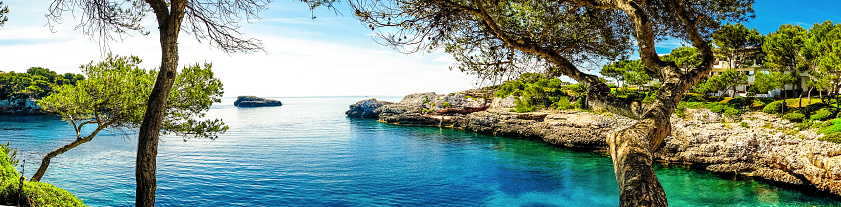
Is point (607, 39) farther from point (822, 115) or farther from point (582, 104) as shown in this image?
point (582, 104)

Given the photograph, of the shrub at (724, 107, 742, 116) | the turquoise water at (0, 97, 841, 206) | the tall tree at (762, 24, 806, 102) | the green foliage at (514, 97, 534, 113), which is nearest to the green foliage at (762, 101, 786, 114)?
the shrub at (724, 107, 742, 116)

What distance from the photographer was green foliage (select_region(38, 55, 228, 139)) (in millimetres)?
13641

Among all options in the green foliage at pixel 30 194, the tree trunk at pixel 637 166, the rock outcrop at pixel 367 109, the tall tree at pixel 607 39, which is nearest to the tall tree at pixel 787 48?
the tall tree at pixel 607 39

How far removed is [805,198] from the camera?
18.5 metres

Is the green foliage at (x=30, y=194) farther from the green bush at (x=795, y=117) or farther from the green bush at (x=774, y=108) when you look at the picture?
the green bush at (x=774, y=108)

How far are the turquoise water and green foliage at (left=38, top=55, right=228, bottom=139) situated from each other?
220 inches

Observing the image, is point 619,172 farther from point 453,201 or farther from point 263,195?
point 263,195

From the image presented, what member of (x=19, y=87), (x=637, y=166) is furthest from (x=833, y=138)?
(x=19, y=87)

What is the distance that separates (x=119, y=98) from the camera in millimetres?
13758

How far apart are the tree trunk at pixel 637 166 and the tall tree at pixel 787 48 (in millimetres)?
39110

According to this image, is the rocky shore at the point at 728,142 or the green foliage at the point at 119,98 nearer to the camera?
the green foliage at the point at 119,98

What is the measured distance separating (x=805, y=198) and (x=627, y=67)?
2808cm

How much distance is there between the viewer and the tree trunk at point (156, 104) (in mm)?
5379

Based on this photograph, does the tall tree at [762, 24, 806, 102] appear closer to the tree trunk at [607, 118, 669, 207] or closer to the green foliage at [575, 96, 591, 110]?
the green foliage at [575, 96, 591, 110]
